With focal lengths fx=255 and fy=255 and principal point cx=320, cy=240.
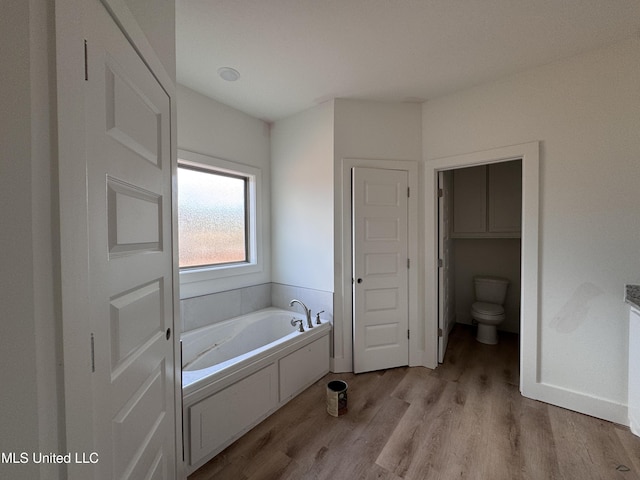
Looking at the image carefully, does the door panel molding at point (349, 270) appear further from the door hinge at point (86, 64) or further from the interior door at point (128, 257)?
the door hinge at point (86, 64)

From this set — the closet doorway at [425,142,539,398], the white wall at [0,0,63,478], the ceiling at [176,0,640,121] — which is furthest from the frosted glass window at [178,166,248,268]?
the closet doorway at [425,142,539,398]

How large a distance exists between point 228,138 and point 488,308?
11.1 ft

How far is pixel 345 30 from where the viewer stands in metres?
1.54

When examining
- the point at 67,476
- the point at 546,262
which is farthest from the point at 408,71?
the point at 67,476

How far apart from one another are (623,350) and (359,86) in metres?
2.66

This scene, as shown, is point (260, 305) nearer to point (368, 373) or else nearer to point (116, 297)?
point (368, 373)

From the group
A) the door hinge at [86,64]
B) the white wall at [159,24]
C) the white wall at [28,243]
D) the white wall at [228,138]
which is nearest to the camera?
the white wall at [28,243]

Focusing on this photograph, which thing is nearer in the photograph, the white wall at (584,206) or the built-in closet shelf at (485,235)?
the white wall at (584,206)

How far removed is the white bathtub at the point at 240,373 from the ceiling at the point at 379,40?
2046 millimetres

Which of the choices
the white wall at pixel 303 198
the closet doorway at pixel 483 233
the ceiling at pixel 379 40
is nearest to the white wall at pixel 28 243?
the ceiling at pixel 379 40

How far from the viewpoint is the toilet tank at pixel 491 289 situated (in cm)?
313

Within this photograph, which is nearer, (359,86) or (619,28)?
(619,28)

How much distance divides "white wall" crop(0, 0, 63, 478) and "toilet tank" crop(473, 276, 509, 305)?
3.76 metres

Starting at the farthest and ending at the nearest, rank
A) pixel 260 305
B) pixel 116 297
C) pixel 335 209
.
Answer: pixel 260 305 → pixel 335 209 → pixel 116 297
